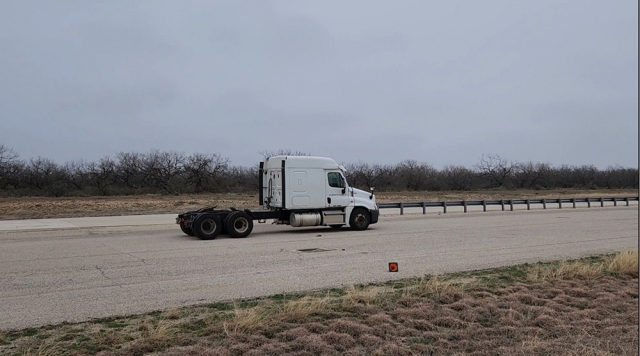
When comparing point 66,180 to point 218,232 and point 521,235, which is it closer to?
point 218,232

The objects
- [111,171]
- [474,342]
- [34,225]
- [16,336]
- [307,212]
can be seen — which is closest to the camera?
[474,342]

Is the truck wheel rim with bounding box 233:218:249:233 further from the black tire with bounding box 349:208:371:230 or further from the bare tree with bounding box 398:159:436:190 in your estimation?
the bare tree with bounding box 398:159:436:190

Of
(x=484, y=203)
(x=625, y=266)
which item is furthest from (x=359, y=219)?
(x=484, y=203)

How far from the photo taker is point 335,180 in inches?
847

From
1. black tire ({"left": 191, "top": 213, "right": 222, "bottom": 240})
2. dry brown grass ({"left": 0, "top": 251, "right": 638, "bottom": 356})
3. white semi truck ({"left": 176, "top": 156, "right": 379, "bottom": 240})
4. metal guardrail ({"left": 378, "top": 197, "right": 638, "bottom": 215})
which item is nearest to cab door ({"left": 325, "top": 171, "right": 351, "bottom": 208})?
white semi truck ({"left": 176, "top": 156, "right": 379, "bottom": 240})

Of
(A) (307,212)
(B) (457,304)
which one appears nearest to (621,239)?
(A) (307,212)

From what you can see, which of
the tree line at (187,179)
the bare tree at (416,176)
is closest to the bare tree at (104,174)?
the tree line at (187,179)

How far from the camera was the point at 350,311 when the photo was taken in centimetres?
767

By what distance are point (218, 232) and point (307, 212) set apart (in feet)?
12.1

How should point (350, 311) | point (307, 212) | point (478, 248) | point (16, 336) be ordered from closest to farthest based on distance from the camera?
point (16, 336)
point (350, 311)
point (478, 248)
point (307, 212)

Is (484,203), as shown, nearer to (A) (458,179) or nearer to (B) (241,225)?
(B) (241,225)

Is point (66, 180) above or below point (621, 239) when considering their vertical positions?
above

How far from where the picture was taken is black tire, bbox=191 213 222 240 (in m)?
18.6

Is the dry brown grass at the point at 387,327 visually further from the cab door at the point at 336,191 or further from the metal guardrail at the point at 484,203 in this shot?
the metal guardrail at the point at 484,203
